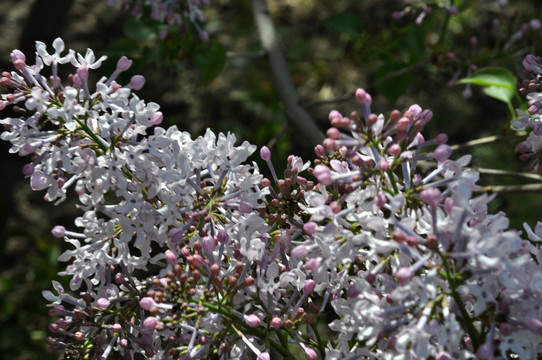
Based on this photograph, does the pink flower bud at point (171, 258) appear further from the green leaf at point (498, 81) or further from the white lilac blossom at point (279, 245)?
the green leaf at point (498, 81)

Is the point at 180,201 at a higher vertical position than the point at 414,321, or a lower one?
higher

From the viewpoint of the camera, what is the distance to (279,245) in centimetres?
95

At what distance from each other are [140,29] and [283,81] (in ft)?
1.72

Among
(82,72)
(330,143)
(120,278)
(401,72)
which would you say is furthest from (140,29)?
(330,143)

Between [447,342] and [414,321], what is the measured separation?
0.04 m

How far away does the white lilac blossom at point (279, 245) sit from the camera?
0.77 m

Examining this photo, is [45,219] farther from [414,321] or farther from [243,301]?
[414,321]

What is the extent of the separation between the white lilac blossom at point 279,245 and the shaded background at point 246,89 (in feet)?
3.96

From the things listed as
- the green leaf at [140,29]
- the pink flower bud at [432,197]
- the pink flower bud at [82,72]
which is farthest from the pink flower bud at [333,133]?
the green leaf at [140,29]

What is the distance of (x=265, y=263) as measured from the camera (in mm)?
929

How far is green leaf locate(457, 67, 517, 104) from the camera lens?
1520mm

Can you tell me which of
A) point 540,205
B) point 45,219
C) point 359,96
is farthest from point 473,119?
point 359,96

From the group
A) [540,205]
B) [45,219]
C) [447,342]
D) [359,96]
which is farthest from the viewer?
[45,219]

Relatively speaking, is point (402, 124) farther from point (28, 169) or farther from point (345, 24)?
point (345, 24)
